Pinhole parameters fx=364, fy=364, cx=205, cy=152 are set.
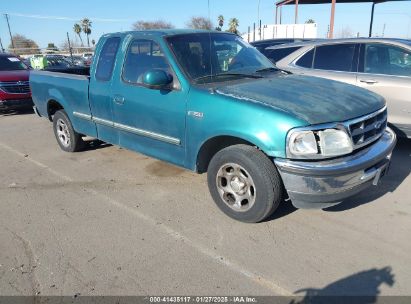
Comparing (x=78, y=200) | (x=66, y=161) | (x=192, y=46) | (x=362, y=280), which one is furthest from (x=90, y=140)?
(x=362, y=280)

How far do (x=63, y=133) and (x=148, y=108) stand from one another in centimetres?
277

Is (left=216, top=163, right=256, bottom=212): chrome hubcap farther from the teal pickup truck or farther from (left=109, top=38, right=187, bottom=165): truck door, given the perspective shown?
(left=109, top=38, right=187, bottom=165): truck door

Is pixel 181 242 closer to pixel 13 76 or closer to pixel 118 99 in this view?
pixel 118 99

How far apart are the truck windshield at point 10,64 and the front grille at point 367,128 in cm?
1106

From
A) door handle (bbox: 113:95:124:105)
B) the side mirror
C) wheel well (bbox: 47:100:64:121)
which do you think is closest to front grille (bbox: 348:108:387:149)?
the side mirror

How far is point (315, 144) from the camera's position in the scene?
305cm

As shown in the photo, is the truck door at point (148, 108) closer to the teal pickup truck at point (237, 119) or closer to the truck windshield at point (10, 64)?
the teal pickup truck at point (237, 119)

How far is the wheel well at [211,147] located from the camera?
3629 millimetres

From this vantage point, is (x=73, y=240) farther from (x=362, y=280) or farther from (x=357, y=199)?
(x=357, y=199)

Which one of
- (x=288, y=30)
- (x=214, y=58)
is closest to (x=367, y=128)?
(x=214, y=58)

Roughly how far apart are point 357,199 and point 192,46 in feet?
8.41

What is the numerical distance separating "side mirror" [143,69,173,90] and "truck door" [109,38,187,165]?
7cm

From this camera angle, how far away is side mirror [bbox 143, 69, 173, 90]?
3.79 metres

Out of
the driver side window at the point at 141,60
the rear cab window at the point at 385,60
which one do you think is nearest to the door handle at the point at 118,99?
the driver side window at the point at 141,60
